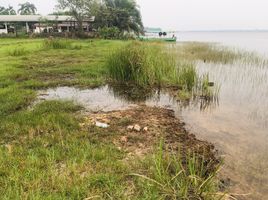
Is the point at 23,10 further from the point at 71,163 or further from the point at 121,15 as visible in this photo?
the point at 71,163

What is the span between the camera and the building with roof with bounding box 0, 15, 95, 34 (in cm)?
3622

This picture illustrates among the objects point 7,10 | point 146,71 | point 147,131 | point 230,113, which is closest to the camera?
point 147,131

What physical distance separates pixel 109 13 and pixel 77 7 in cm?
396

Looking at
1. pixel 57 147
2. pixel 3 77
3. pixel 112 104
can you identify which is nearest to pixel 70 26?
pixel 3 77

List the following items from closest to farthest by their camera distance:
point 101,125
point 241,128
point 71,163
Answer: point 71,163
point 101,125
point 241,128

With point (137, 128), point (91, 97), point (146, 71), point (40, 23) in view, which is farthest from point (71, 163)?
point (40, 23)

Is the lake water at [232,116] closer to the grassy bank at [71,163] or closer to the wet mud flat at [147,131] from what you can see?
the wet mud flat at [147,131]

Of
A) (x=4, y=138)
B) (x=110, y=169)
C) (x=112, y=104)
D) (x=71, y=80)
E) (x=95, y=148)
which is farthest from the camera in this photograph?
(x=71, y=80)

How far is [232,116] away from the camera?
6023 millimetres

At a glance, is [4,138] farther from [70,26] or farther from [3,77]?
[70,26]

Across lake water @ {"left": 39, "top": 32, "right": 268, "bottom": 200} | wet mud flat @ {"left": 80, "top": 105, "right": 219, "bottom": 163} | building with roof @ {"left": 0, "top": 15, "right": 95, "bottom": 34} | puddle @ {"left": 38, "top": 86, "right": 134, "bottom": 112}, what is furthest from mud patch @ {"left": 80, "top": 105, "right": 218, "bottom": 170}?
building with roof @ {"left": 0, "top": 15, "right": 95, "bottom": 34}

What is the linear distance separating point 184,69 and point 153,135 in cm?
415

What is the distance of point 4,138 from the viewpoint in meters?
4.35

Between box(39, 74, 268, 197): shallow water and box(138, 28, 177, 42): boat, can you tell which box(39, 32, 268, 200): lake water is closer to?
box(39, 74, 268, 197): shallow water
